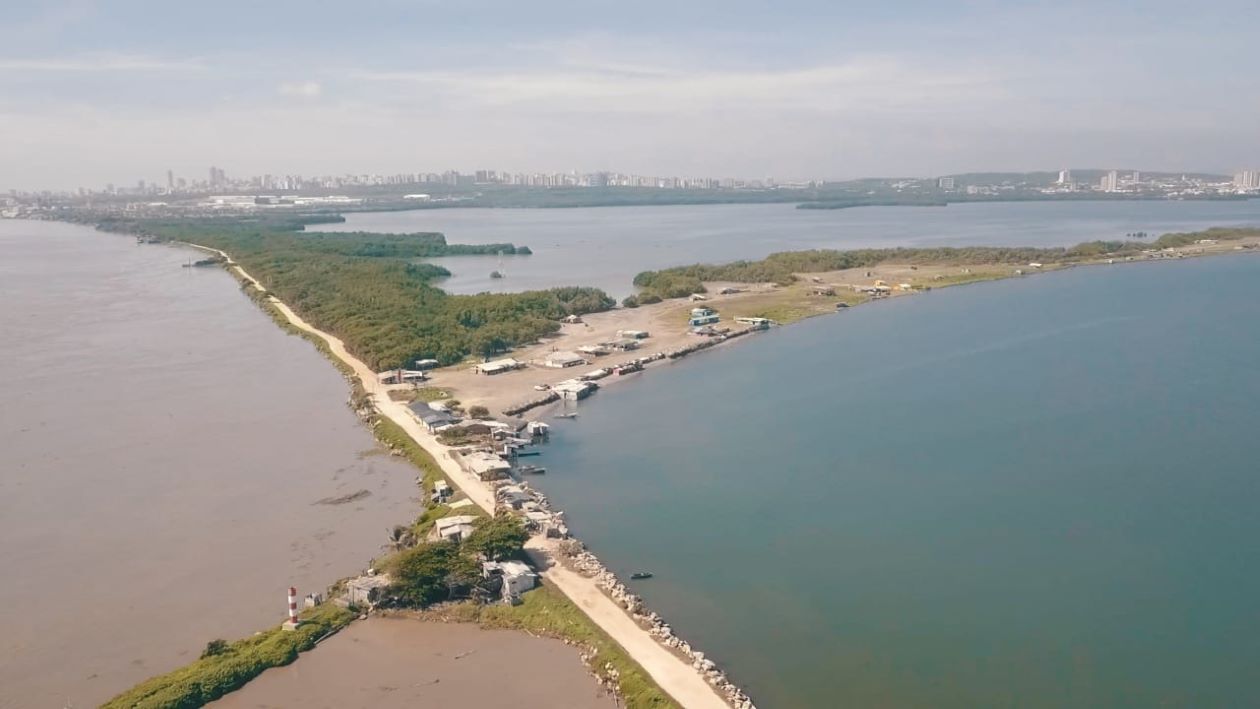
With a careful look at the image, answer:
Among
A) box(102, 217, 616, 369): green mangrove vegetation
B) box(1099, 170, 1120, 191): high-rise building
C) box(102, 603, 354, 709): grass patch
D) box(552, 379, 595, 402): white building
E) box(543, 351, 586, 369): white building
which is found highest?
box(1099, 170, 1120, 191): high-rise building

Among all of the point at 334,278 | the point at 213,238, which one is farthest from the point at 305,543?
the point at 213,238

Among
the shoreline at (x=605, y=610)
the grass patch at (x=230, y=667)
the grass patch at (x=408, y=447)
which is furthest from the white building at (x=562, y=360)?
the grass patch at (x=230, y=667)

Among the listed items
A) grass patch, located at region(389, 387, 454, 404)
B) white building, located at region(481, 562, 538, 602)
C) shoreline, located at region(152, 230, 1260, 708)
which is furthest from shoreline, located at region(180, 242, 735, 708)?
grass patch, located at region(389, 387, 454, 404)

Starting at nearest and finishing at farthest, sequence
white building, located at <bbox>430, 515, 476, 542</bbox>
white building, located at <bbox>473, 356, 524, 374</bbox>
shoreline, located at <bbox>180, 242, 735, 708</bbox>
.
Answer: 1. shoreline, located at <bbox>180, 242, 735, 708</bbox>
2. white building, located at <bbox>430, 515, 476, 542</bbox>
3. white building, located at <bbox>473, 356, 524, 374</bbox>

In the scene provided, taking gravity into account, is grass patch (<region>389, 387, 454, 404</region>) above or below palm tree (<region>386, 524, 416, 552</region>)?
above

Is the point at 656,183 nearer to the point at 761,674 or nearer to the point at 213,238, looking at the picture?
the point at 213,238

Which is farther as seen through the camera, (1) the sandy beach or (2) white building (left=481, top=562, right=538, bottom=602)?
(2) white building (left=481, top=562, right=538, bottom=602)

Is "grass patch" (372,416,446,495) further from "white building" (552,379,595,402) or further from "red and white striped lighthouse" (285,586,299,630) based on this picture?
"red and white striped lighthouse" (285,586,299,630)

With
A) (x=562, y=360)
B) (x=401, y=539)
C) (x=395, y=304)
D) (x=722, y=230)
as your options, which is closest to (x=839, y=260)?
(x=395, y=304)
